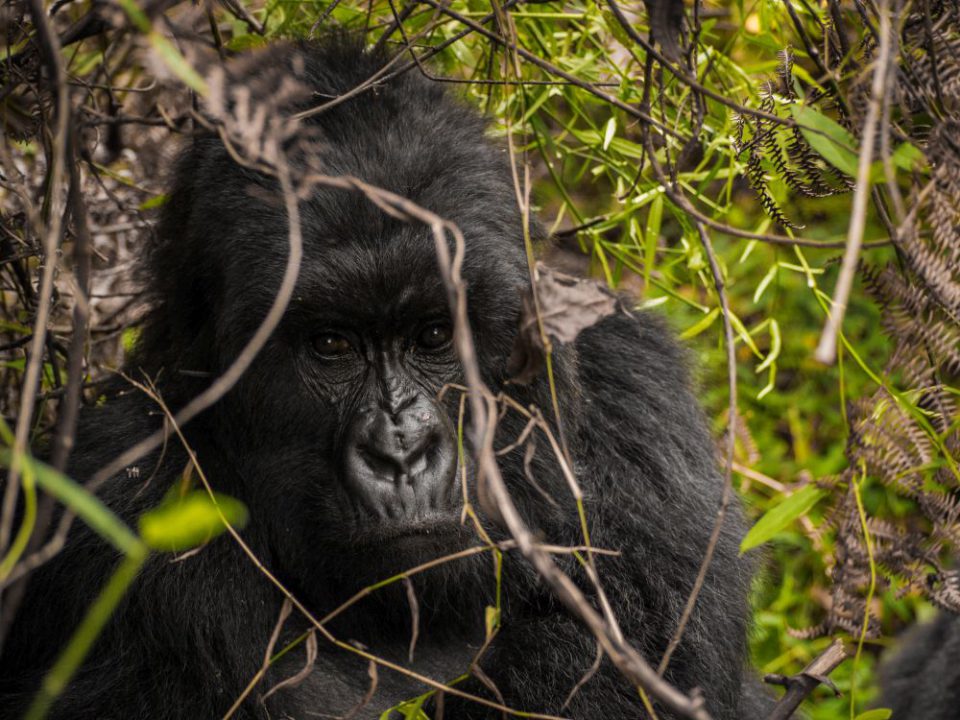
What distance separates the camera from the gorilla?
396cm

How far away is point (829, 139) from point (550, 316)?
60 centimetres

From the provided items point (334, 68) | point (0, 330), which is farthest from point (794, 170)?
point (0, 330)

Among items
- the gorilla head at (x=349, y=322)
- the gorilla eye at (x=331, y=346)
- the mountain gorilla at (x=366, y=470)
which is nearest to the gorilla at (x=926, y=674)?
the mountain gorilla at (x=366, y=470)

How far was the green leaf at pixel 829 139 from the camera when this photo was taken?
6.71 feet

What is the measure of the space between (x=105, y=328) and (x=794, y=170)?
102 inches

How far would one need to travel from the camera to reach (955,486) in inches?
107

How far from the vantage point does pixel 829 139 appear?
2.08 metres

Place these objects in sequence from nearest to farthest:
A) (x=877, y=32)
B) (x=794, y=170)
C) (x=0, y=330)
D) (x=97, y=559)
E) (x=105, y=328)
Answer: (x=877, y=32)
(x=794, y=170)
(x=97, y=559)
(x=0, y=330)
(x=105, y=328)

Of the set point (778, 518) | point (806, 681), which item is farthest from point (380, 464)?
point (806, 681)

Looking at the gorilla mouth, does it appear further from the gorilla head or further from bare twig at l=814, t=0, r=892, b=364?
bare twig at l=814, t=0, r=892, b=364

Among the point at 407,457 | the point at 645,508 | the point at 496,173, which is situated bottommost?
the point at 645,508

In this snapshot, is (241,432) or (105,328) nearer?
(241,432)

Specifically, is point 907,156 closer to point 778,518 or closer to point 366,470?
point 778,518

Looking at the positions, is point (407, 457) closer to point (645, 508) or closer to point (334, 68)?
point (645, 508)
